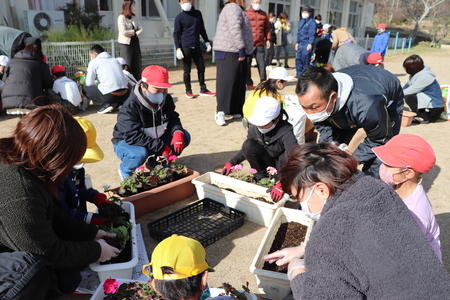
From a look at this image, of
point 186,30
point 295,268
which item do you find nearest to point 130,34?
point 186,30

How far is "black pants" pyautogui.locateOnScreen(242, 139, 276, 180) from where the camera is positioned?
12.2 ft

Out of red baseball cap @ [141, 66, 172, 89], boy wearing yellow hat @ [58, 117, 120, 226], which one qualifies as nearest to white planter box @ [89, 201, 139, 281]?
boy wearing yellow hat @ [58, 117, 120, 226]

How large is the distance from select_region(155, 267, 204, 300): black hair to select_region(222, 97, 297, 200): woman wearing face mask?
77.4 inches

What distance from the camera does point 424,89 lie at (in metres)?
6.50

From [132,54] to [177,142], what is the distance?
183 inches

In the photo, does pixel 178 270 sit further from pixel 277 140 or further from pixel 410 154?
pixel 277 140

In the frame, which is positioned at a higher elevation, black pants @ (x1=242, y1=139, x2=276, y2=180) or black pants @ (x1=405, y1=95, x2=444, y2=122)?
black pants @ (x1=242, y1=139, x2=276, y2=180)

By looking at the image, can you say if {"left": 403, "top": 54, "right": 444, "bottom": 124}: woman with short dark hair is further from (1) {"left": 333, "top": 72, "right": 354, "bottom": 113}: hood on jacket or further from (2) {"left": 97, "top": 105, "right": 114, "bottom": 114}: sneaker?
(2) {"left": 97, "top": 105, "right": 114, "bottom": 114}: sneaker

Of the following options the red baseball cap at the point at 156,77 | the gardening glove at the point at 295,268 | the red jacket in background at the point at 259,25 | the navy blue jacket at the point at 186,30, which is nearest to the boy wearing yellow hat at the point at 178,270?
the gardening glove at the point at 295,268

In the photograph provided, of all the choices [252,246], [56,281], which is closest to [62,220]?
[56,281]

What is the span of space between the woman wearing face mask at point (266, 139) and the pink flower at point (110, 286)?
1782 mm

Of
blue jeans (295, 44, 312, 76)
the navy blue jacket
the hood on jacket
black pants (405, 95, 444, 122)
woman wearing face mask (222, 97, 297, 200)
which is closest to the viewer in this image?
the hood on jacket

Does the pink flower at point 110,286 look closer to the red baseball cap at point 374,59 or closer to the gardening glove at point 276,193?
the gardening glove at point 276,193

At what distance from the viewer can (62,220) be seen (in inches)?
91.0
